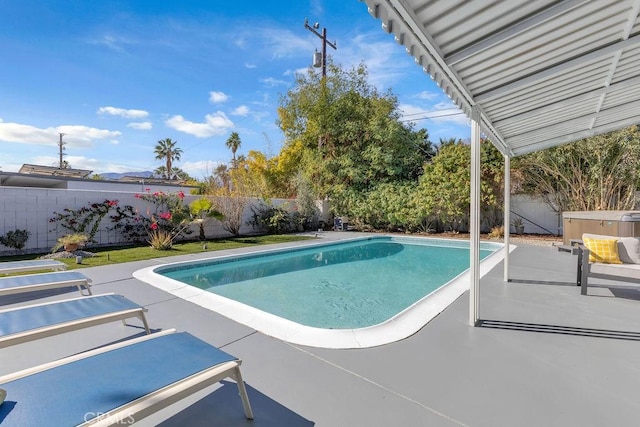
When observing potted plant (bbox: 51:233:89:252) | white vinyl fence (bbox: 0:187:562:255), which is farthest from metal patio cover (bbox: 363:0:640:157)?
white vinyl fence (bbox: 0:187:562:255)

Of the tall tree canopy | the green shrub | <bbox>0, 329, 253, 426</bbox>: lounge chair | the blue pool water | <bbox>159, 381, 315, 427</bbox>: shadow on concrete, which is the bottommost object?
the blue pool water

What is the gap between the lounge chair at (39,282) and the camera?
410 cm

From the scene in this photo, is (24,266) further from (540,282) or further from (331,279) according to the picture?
(540,282)

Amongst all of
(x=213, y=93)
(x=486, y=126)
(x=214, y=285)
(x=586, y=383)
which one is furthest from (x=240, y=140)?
(x=586, y=383)

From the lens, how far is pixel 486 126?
15.4 feet

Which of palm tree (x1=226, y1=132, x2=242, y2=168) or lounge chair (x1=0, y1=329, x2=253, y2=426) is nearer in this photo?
lounge chair (x1=0, y1=329, x2=253, y2=426)

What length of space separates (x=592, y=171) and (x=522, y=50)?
479 inches

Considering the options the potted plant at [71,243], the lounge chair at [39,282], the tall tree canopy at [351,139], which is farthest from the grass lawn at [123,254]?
the tall tree canopy at [351,139]

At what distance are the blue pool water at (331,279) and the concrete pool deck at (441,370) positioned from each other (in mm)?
1470

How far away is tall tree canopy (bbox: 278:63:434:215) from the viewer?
55.4 ft

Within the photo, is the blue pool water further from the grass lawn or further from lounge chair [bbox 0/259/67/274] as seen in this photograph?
lounge chair [bbox 0/259/67/274]

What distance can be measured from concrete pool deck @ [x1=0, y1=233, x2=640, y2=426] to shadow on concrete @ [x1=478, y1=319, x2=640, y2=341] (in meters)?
0.01

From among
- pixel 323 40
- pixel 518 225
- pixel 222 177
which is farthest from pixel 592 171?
pixel 323 40

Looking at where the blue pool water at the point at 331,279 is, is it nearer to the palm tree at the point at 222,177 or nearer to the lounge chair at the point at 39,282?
the lounge chair at the point at 39,282
